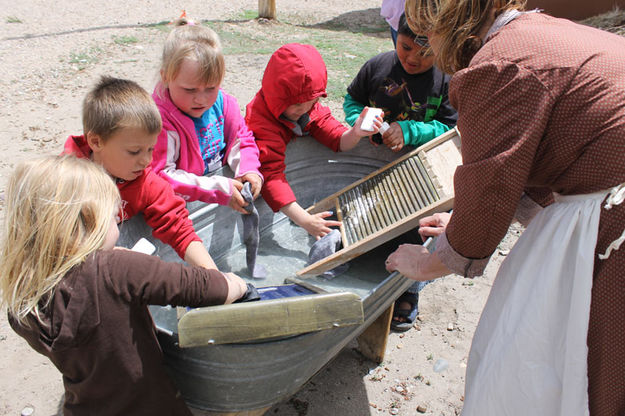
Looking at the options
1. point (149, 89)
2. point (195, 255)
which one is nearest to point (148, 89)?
point (149, 89)

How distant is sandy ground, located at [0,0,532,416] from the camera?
265cm

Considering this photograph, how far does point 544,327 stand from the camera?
1.54 meters

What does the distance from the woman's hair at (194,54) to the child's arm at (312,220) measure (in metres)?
0.75

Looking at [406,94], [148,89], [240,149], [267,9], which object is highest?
[406,94]

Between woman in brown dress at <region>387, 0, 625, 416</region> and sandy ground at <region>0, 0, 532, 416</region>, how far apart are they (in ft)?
3.67

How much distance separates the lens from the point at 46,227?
1426 millimetres

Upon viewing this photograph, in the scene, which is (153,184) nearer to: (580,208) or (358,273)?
(358,273)

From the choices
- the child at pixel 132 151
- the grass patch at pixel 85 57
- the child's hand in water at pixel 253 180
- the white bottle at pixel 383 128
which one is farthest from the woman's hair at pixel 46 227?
the grass patch at pixel 85 57

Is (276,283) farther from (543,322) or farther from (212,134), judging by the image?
(543,322)

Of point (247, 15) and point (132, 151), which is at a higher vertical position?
point (132, 151)

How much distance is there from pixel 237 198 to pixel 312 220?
44 cm

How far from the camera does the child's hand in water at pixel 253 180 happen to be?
2570 millimetres

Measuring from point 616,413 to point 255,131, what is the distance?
2.03m

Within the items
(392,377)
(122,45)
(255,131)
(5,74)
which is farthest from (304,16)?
(392,377)
